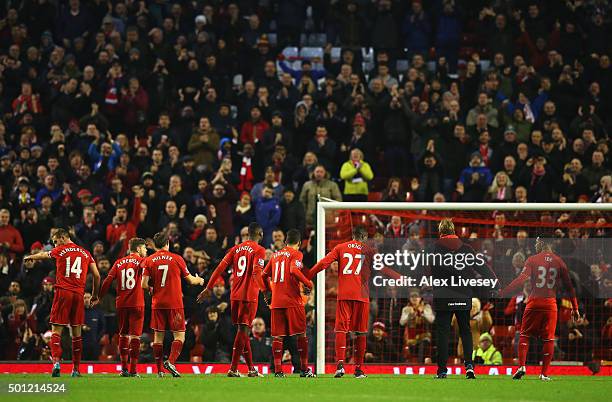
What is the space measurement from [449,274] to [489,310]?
239 cm

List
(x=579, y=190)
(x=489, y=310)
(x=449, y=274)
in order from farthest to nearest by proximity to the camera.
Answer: (x=579, y=190), (x=489, y=310), (x=449, y=274)

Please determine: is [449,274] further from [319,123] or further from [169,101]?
[169,101]

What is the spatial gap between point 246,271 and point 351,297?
1.42 metres

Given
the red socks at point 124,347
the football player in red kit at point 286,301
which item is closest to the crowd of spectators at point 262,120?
the football player in red kit at point 286,301

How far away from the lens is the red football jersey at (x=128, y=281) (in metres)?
16.6

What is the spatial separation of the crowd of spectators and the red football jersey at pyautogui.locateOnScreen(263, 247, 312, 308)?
3.04 m

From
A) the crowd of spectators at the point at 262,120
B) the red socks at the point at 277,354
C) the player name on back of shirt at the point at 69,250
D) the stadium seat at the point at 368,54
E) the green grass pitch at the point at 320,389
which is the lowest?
the green grass pitch at the point at 320,389

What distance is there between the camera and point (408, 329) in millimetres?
19234

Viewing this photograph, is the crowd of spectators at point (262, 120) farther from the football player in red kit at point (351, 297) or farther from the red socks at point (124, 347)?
the red socks at point (124, 347)

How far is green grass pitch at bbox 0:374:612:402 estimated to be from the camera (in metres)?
13.1

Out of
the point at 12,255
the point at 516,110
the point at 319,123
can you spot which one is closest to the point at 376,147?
the point at 319,123

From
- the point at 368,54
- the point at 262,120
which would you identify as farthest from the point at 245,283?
the point at 368,54

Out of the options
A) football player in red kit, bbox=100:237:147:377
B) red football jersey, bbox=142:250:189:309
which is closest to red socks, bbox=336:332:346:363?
red football jersey, bbox=142:250:189:309

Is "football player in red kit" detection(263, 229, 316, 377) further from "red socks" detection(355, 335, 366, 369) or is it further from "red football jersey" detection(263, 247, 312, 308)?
"red socks" detection(355, 335, 366, 369)
